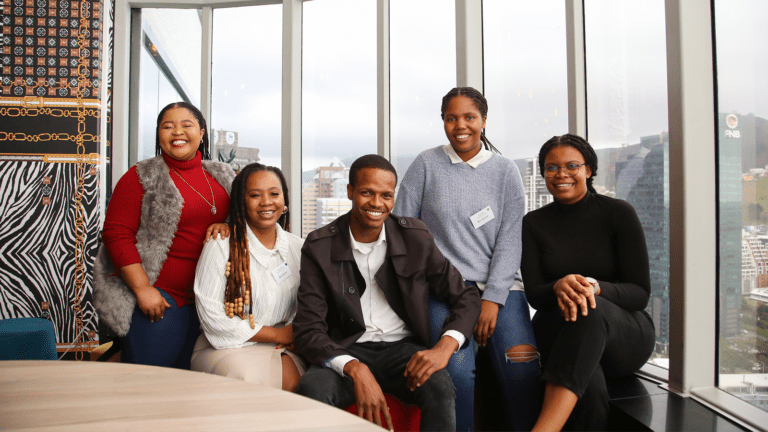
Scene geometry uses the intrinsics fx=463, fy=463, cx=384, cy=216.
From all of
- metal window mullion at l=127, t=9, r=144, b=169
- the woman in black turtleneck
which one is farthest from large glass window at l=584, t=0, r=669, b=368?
metal window mullion at l=127, t=9, r=144, b=169

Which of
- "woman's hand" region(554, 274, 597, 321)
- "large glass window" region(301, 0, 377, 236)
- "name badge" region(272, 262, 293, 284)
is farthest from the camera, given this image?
"large glass window" region(301, 0, 377, 236)

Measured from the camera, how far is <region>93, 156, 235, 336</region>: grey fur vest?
1.92m

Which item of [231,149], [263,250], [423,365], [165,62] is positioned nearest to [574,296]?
[423,365]

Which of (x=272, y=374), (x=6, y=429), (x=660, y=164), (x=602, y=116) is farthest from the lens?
(x=602, y=116)

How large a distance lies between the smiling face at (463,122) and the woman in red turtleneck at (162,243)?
3.56 ft

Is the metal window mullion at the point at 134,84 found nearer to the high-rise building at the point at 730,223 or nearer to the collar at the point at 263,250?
the collar at the point at 263,250

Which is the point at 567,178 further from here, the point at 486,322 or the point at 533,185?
the point at 533,185

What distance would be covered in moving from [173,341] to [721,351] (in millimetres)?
2310

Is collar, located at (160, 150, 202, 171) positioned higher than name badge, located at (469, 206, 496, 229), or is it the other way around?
collar, located at (160, 150, 202, 171)

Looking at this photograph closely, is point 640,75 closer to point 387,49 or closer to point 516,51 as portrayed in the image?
point 516,51

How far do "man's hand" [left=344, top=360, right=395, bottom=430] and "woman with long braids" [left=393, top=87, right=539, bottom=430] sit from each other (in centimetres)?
42

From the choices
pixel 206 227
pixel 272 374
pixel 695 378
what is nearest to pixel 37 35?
pixel 206 227

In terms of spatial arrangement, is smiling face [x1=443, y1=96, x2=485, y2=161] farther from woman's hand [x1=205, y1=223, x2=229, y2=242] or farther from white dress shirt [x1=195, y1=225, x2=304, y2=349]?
woman's hand [x1=205, y1=223, x2=229, y2=242]

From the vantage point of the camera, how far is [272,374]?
1.64m
